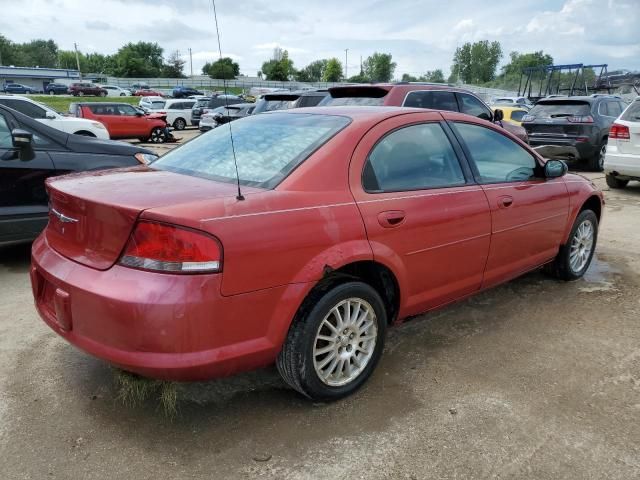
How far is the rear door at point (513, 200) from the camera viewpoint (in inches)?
143

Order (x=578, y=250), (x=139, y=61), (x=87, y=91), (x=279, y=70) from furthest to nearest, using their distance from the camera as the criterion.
Result: (x=139, y=61) < (x=279, y=70) < (x=87, y=91) < (x=578, y=250)

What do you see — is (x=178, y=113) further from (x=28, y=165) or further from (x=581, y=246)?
(x=581, y=246)

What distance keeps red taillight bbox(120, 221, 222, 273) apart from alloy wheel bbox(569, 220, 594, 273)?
349 cm

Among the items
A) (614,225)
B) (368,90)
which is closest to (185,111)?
(368,90)

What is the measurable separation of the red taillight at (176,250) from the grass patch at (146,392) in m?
0.80

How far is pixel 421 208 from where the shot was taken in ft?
10.2

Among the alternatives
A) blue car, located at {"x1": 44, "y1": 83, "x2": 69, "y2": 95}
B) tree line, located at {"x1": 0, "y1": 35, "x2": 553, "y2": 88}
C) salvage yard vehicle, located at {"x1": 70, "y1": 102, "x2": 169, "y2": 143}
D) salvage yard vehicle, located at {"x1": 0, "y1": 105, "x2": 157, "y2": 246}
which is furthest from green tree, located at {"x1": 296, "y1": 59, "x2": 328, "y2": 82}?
salvage yard vehicle, located at {"x1": 0, "y1": 105, "x2": 157, "y2": 246}

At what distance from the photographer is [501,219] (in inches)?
143

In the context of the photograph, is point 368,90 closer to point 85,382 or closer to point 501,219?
point 501,219

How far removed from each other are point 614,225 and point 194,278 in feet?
21.0

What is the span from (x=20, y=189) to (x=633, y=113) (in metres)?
8.83

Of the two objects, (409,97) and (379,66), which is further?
(379,66)

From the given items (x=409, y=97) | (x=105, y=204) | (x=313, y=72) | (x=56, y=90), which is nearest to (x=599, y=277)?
(x=409, y=97)

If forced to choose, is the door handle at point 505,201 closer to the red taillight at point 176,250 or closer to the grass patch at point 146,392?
the red taillight at point 176,250
